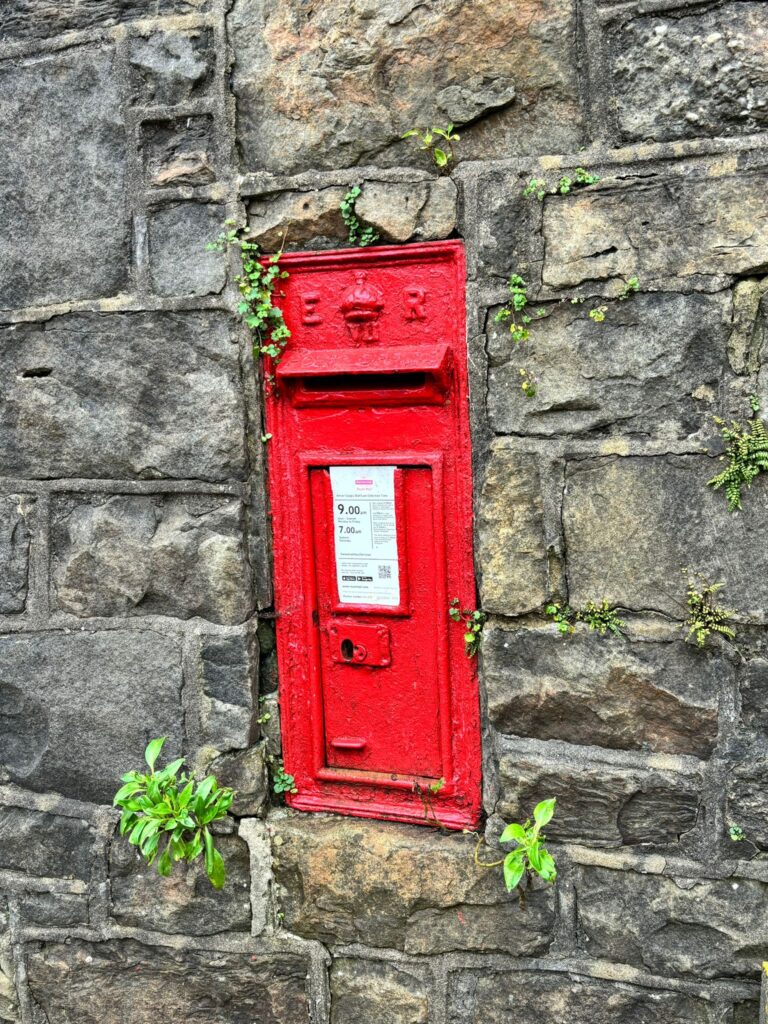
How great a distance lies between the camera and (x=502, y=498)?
201 centimetres

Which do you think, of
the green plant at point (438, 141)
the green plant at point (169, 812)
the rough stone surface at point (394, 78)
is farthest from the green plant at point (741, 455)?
the green plant at point (169, 812)

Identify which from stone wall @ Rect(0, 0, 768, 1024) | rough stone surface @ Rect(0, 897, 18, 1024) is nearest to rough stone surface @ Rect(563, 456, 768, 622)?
stone wall @ Rect(0, 0, 768, 1024)

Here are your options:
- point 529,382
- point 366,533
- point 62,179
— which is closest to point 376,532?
point 366,533

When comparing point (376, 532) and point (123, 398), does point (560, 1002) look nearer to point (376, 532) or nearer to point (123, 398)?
point (376, 532)

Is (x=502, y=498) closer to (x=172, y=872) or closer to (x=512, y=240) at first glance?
(x=512, y=240)

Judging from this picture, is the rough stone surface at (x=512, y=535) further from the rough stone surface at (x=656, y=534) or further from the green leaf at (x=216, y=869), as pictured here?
the green leaf at (x=216, y=869)

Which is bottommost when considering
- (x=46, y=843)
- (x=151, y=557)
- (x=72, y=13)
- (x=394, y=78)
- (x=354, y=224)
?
(x=46, y=843)

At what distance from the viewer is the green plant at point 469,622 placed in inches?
82.7

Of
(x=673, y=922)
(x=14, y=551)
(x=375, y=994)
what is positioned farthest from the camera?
(x=14, y=551)

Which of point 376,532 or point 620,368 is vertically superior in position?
point 620,368

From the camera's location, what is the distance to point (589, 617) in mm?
1994

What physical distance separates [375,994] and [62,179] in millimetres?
2134

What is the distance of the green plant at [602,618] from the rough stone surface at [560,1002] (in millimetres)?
828

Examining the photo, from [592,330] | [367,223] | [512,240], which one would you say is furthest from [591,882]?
[367,223]
